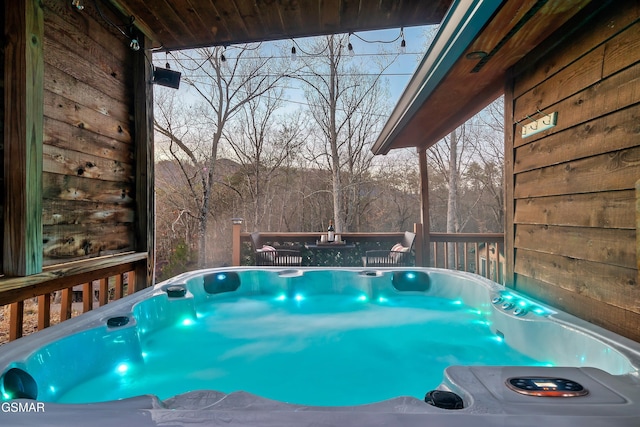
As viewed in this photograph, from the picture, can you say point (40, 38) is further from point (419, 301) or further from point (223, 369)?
point (419, 301)

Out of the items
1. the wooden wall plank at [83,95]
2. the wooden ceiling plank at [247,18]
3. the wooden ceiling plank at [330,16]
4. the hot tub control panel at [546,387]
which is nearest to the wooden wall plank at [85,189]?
the wooden wall plank at [83,95]

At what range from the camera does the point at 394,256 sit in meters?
4.43

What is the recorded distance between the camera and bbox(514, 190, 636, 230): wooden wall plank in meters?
1.39

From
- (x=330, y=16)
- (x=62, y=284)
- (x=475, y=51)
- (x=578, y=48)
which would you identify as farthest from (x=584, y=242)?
(x=62, y=284)

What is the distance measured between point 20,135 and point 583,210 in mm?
2880

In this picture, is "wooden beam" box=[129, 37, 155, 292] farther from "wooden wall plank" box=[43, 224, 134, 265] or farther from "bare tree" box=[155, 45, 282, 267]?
"bare tree" box=[155, 45, 282, 267]

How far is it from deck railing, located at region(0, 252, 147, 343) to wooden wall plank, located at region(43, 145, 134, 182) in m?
0.57

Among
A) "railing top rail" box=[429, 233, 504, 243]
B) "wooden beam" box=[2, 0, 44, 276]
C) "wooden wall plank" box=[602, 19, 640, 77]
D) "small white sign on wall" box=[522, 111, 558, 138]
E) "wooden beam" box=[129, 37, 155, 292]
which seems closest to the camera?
"wooden wall plank" box=[602, 19, 640, 77]

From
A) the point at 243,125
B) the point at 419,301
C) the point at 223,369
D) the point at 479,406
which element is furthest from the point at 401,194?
the point at 479,406

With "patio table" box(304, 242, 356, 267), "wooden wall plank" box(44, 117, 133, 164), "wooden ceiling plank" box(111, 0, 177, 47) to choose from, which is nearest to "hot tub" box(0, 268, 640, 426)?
"wooden wall plank" box(44, 117, 133, 164)

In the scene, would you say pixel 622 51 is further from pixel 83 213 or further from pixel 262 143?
pixel 262 143

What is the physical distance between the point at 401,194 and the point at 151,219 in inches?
293

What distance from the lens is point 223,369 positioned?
71.3 inches

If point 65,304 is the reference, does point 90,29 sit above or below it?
above
